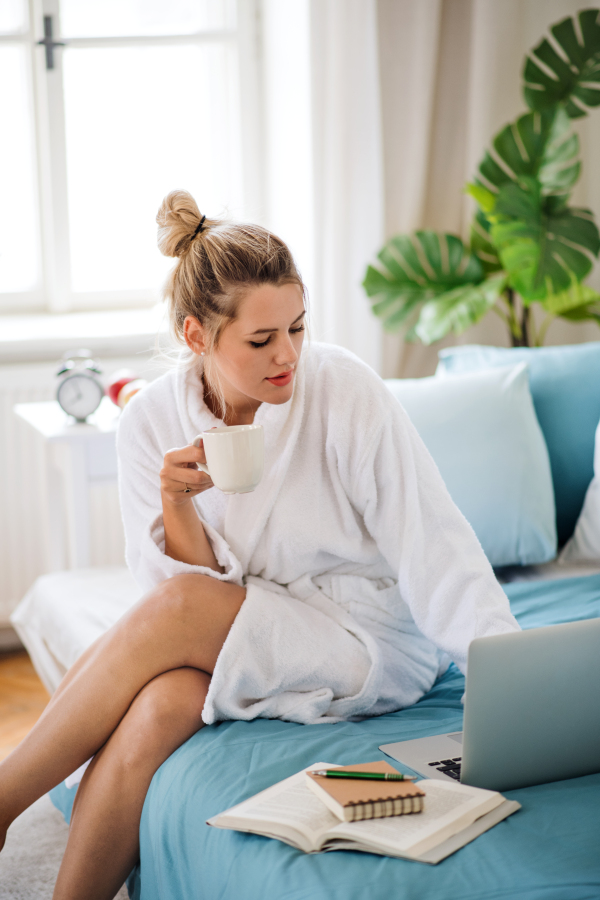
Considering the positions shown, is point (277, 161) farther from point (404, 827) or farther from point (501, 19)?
point (404, 827)

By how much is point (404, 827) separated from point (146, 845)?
40cm

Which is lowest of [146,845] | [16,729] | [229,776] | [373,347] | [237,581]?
[16,729]

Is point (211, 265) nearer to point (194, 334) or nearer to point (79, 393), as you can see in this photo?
point (194, 334)

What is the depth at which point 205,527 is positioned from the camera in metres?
1.54

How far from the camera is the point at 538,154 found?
264cm

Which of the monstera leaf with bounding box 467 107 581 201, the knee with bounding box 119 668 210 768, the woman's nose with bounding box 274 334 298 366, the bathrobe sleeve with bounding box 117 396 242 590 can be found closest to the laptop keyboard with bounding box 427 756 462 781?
the knee with bounding box 119 668 210 768

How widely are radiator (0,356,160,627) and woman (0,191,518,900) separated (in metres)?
1.32

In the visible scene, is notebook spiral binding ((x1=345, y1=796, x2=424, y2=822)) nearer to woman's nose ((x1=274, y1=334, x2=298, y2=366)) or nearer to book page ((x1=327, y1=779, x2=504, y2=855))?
book page ((x1=327, y1=779, x2=504, y2=855))

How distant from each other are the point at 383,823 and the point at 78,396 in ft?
5.22

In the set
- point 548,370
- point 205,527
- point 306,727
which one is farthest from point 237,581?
point 548,370

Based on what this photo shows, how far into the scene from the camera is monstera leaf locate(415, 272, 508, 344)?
2.64m

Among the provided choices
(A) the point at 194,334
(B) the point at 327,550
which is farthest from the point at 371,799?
(A) the point at 194,334

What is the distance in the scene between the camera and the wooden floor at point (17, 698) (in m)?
2.37

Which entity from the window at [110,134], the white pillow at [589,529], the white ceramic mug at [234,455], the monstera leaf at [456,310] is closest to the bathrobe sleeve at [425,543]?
the white ceramic mug at [234,455]
